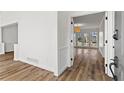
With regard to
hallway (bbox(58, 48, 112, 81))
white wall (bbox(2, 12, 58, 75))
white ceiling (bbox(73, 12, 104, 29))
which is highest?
white ceiling (bbox(73, 12, 104, 29))

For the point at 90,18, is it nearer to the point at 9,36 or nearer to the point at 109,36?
the point at 109,36

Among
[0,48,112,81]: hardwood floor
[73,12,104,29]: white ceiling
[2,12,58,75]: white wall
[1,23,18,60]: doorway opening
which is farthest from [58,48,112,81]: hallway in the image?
[1,23,18,60]: doorway opening

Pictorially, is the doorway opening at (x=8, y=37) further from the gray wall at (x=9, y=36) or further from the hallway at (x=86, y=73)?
the hallway at (x=86, y=73)

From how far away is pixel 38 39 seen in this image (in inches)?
141

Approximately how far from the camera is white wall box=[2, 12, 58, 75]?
3.01m

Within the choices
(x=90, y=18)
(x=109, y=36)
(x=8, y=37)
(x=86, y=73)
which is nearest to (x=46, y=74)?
(x=86, y=73)

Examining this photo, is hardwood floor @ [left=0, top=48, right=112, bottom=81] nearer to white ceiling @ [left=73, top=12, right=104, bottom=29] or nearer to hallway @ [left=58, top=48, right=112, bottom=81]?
hallway @ [left=58, top=48, right=112, bottom=81]

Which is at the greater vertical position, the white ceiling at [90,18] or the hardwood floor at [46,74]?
the white ceiling at [90,18]

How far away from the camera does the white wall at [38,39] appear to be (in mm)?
3006

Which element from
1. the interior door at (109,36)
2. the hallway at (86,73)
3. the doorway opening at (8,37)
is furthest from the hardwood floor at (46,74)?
the doorway opening at (8,37)
